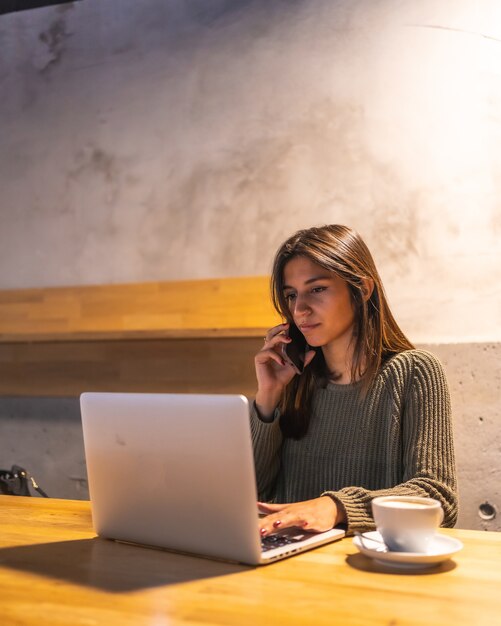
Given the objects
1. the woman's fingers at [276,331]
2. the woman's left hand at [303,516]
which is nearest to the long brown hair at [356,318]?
the woman's fingers at [276,331]

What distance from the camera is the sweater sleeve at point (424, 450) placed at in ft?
Answer: 4.90

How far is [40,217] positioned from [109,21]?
914 millimetres

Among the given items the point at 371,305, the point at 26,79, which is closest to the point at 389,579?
the point at 371,305

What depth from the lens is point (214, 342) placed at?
10.3 ft

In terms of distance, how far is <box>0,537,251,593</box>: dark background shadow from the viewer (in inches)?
45.2

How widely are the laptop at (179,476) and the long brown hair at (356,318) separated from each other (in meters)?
0.65

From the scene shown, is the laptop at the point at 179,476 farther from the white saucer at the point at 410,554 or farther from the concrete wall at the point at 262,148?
the concrete wall at the point at 262,148

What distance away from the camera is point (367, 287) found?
202 cm

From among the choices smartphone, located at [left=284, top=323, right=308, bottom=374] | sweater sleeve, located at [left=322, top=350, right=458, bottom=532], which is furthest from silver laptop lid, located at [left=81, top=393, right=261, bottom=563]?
smartphone, located at [left=284, top=323, right=308, bottom=374]

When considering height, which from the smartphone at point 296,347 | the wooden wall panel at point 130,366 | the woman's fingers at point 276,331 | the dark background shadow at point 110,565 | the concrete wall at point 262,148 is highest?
the concrete wall at point 262,148

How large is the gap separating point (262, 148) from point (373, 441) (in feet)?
5.06

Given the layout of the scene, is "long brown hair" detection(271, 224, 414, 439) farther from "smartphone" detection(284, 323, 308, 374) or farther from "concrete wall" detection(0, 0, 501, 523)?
"concrete wall" detection(0, 0, 501, 523)

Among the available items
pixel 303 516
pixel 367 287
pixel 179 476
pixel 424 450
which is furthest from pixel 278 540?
pixel 367 287

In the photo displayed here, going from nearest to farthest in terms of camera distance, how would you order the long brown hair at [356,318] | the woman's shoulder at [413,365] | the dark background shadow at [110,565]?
the dark background shadow at [110,565]
the woman's shoulder at [413,365]
the long brown hair at [356,318]
